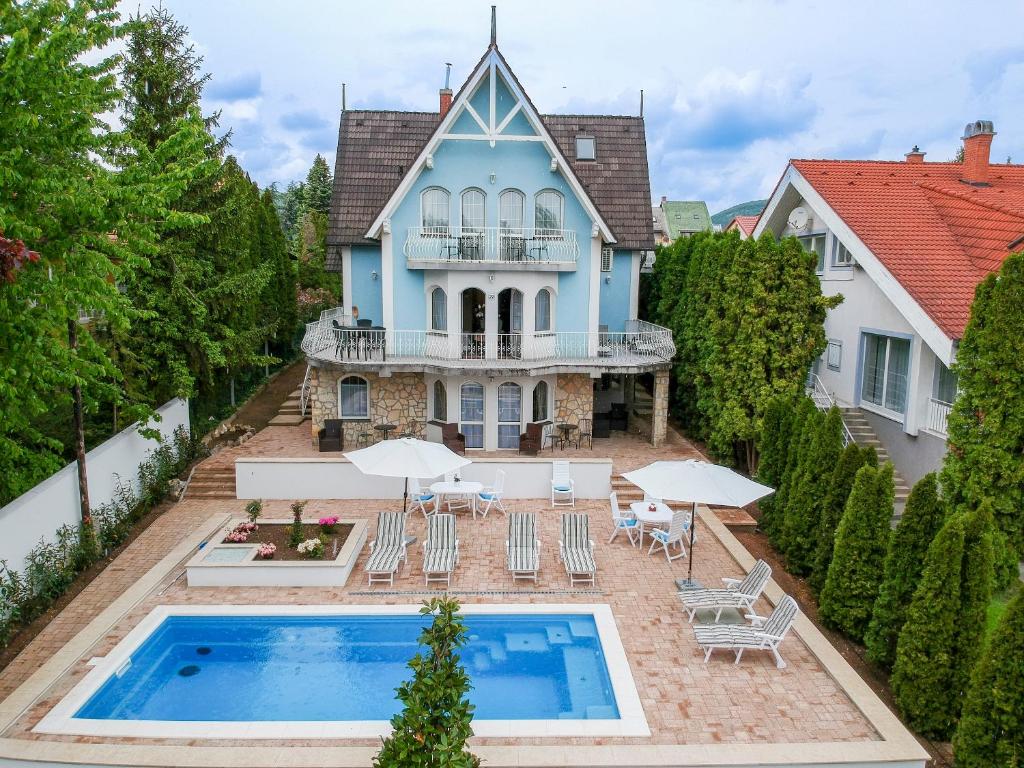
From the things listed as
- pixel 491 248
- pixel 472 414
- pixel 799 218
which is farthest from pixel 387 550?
pixel 799 218

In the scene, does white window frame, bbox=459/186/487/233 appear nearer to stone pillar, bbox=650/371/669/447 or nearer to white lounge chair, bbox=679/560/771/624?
stone pillar, bbox=650/371/669/447

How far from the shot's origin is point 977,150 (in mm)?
23500

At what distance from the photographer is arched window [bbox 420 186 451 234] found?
22.5 meters

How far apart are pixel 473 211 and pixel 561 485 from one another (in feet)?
31.0

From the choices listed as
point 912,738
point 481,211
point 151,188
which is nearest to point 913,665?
point 912,738

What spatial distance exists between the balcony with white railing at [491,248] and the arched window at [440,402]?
3.84 meters

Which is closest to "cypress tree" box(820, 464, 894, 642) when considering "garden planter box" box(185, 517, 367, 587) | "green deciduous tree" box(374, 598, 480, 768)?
"green deciduous tree" box(374, 598, 480, 768)

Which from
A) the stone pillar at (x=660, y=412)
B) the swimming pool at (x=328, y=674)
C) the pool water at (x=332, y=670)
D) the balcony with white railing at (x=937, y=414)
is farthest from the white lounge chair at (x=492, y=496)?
the balcony with white railing at (x=937, y=414)

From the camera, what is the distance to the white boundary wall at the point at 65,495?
507 inches

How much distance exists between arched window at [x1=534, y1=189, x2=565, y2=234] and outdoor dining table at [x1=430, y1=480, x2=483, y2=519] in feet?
29.6

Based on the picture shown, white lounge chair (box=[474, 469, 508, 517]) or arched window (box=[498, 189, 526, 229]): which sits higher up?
arched window (box=[498, 189, 526, 229])

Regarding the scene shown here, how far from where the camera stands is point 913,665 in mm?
10188

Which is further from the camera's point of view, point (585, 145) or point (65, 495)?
point (585, 145)

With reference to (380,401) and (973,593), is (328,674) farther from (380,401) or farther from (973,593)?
(380,401)
